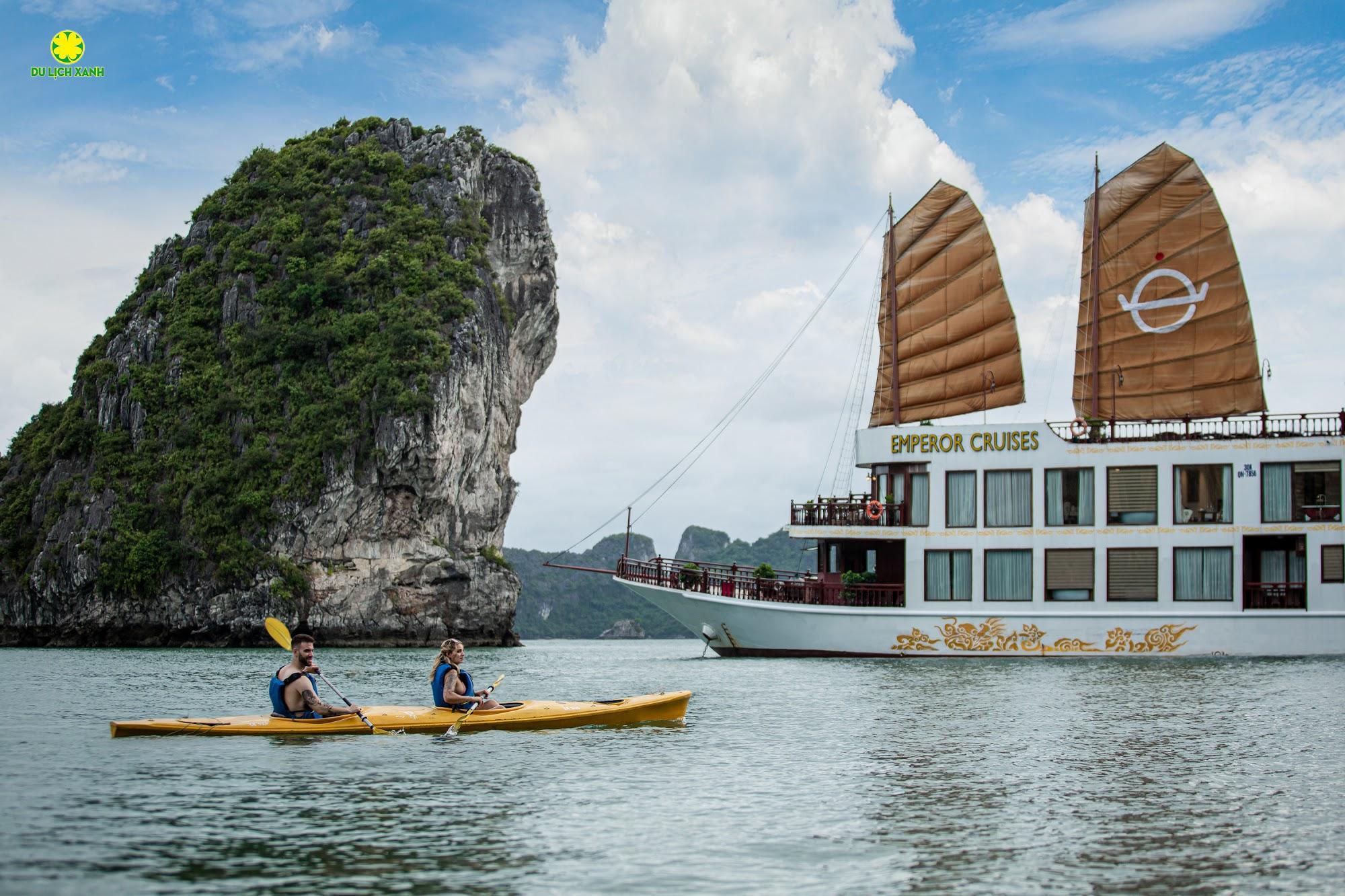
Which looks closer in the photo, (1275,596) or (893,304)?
(1275,596)

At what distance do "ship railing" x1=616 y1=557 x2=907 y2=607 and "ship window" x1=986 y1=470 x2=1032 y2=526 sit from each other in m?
3.19

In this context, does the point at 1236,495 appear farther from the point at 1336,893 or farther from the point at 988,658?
the point at 1336,893

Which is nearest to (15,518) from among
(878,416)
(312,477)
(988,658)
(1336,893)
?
(312,477)

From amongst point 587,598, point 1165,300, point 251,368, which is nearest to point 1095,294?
point 1165,300

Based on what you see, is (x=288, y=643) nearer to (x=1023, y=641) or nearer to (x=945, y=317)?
(x=1023, y=641)

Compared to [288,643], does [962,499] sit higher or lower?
higher

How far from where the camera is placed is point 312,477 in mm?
61656

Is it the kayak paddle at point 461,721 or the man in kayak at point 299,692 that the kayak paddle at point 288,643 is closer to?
the man in kayak at point 299,692

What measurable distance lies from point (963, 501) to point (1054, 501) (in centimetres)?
234

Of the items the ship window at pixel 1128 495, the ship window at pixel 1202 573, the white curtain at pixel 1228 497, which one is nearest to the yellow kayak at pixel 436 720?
the ship window at pixel 1128 495

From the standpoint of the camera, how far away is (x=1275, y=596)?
3262cm

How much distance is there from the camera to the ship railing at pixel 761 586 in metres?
34.2

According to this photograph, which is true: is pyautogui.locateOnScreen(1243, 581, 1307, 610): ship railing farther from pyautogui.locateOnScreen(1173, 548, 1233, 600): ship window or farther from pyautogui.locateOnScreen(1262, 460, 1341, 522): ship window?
pyautogui.locateOnScreen(1262, 460, 1341, 522): ship window

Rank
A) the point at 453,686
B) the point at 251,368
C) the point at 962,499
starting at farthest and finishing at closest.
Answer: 1. the point at 251,368
2. the point at 962,499
3. the point at 453,686
